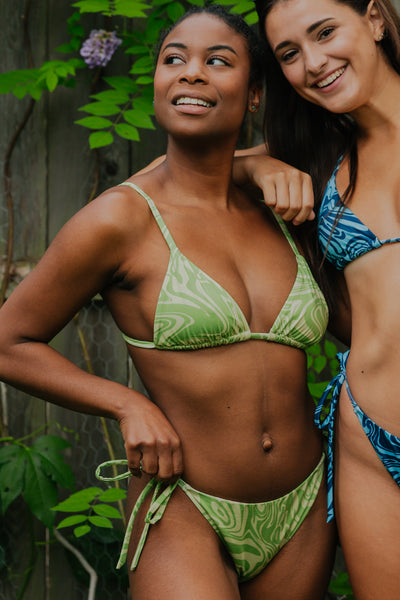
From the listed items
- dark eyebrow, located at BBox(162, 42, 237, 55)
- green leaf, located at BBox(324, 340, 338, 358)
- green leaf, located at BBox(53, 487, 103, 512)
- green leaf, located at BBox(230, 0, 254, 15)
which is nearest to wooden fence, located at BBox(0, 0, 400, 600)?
green leaf, located at BBox(53, 487, 103, 512)

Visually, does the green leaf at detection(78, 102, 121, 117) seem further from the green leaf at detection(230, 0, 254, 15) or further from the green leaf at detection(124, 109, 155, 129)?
the green leaf at detection(230, 0, 254, 15)

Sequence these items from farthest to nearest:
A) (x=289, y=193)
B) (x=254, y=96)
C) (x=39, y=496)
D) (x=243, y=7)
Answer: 1. (x=39, y=496)
2. (x=243, y=7)
3. (x=254, y=96)
4. (x=289, y=193)

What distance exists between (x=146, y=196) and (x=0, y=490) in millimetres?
1244

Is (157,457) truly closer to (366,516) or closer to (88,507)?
(366,516)

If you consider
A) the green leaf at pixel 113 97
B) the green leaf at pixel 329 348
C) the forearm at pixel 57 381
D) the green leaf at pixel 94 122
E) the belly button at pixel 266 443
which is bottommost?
the green leaf at pixel 329 348

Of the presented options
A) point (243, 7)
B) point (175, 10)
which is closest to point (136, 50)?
point (175, 10)

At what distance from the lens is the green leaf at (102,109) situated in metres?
2.57

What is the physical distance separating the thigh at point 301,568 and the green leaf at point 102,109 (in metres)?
1.39

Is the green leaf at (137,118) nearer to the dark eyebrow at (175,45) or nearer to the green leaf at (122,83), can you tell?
the green leaf at (122,83)

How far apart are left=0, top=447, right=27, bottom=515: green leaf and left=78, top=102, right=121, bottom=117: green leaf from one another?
3.77 ft

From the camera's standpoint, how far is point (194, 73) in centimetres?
183

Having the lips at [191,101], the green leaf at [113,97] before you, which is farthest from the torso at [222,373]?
the green leaf at [113,97]

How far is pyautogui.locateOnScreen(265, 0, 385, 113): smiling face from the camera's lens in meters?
1.87

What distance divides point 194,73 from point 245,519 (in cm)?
102
